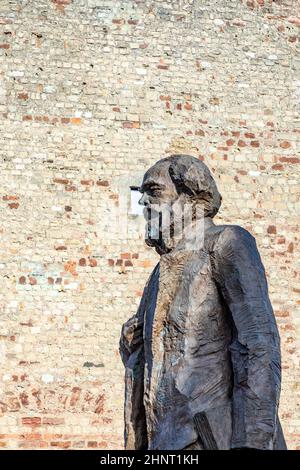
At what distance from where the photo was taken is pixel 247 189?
13.6m

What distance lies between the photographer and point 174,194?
5.48 metres

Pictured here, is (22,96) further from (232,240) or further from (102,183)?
(232,240)

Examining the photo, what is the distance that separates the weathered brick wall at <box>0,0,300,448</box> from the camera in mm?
12789

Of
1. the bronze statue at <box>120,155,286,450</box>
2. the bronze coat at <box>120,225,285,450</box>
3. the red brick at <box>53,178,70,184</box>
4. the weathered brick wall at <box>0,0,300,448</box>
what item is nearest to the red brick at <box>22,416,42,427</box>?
the weathered brick wall at <box>0,0,300,448</box>

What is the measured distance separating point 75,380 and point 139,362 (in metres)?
7.42

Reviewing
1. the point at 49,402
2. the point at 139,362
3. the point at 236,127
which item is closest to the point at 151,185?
the point at 139,362

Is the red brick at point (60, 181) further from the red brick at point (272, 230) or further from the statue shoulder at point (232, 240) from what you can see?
the statue shoulder at point (232, 240)

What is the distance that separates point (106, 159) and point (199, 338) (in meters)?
8.29

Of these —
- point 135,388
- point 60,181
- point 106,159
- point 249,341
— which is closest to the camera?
point 249,341

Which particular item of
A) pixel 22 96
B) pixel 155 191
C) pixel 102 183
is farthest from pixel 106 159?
pixel 155 191

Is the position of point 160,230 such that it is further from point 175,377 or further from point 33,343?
point 33,343

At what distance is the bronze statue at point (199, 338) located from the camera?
16.1ft

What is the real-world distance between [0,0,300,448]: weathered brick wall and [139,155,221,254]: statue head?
7377 mm

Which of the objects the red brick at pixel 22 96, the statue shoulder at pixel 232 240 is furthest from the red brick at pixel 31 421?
the statue shoulder at pixel 232 240
